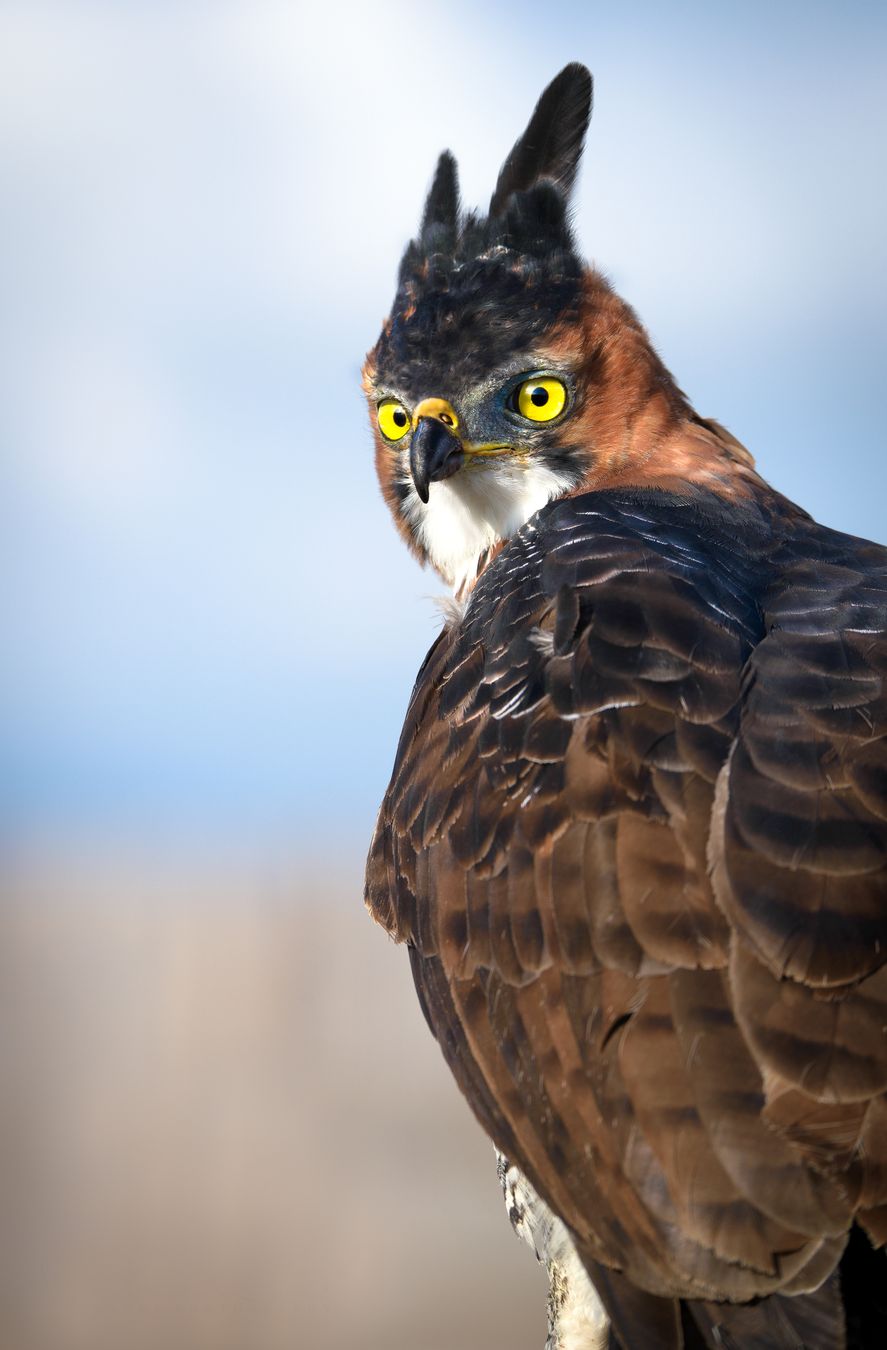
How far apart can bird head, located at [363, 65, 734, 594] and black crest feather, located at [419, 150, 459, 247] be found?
0.10 metres

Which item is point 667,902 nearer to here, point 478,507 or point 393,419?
point 478,507

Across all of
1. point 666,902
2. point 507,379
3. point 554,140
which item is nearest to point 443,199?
point 554,140

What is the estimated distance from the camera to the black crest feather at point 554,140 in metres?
6.00

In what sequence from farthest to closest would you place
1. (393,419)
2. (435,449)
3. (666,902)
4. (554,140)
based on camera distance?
(554,140), (393,419), (435,449), (666,902)

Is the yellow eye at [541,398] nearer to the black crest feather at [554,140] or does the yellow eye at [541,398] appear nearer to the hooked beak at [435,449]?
the hooked beak at [435,449]

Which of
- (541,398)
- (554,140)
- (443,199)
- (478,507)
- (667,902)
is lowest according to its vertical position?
(667,902)

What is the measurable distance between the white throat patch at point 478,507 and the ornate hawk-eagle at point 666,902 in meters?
0.52

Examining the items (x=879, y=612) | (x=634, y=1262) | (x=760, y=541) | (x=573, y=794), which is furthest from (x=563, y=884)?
(x=760, y=541)

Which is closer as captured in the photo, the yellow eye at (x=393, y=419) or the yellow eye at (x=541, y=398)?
the yellow eye at (x=541, y=398)

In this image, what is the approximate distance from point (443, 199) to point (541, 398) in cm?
125

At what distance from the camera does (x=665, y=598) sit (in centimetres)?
374

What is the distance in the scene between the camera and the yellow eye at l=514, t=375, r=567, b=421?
539cm

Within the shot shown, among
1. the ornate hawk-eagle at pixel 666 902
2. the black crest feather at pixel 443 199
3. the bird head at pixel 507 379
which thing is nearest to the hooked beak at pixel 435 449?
the bird head at pixel 507 379

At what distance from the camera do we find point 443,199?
6.07 m
